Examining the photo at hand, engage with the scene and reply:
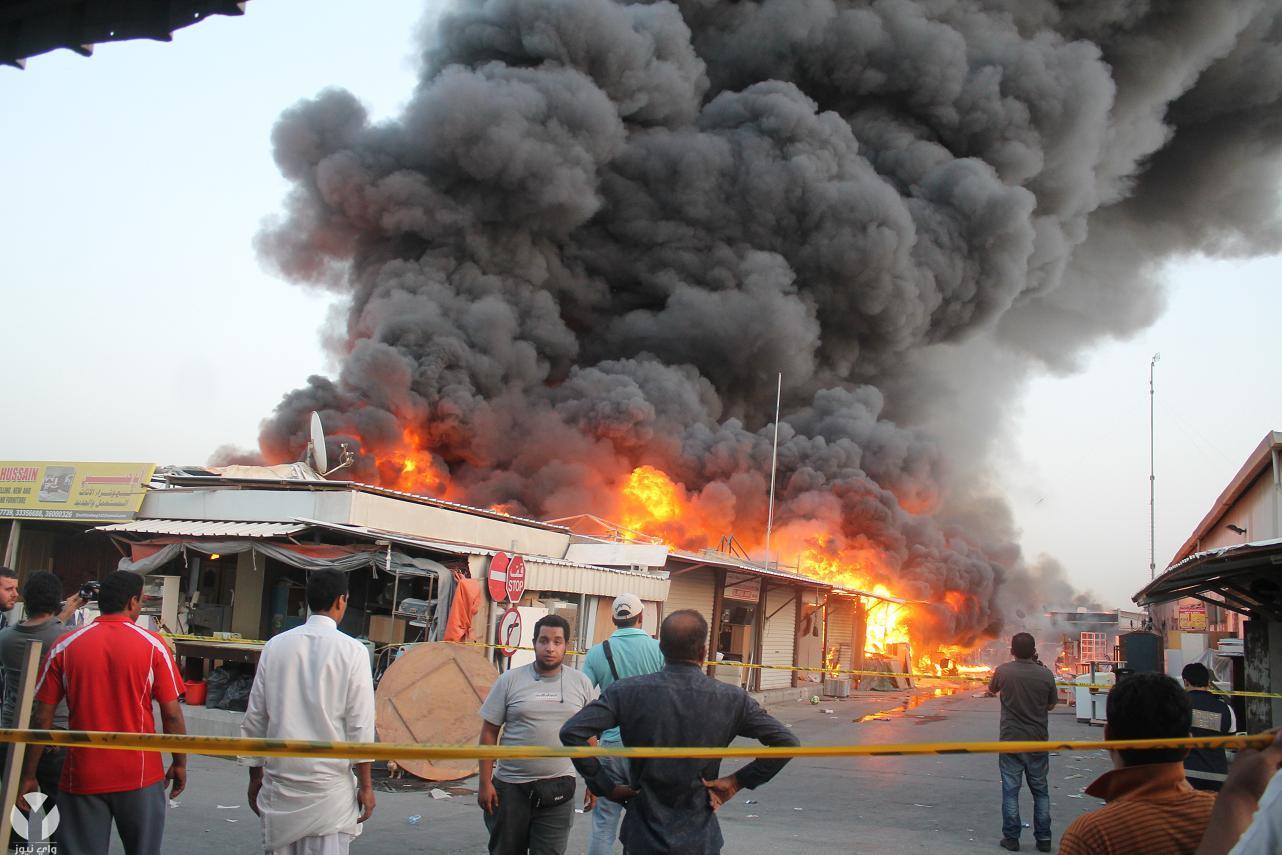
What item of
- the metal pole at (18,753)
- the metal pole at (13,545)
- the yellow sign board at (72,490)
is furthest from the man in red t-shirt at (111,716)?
the metal pole at (13,545)

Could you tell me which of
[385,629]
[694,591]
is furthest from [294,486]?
[694,591]

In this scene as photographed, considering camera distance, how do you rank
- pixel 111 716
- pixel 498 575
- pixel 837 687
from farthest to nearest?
pixel 837 687 < pixel 498 575 < pixel 111 716

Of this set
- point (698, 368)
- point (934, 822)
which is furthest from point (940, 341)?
point (934, 822)

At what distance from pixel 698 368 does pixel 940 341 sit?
10.7m

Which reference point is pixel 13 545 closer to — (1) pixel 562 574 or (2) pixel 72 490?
(2) pixel 72 490

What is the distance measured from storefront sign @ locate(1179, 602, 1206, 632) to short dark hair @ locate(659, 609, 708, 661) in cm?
2213

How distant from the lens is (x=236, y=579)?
50.4 ft

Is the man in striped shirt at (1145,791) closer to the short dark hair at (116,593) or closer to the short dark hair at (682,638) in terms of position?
the short dark hair at (682,638)

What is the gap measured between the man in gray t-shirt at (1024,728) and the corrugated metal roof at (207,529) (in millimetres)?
9275

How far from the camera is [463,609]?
41.5 feet

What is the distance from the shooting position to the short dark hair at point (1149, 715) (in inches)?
92.7

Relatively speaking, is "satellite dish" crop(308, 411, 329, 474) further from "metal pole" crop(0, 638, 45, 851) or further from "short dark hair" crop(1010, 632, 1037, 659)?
"metal pole" crop(0, 638, 45, 851)

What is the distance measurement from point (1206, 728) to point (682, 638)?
4750mm

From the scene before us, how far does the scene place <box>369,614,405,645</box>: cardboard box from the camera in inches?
535
